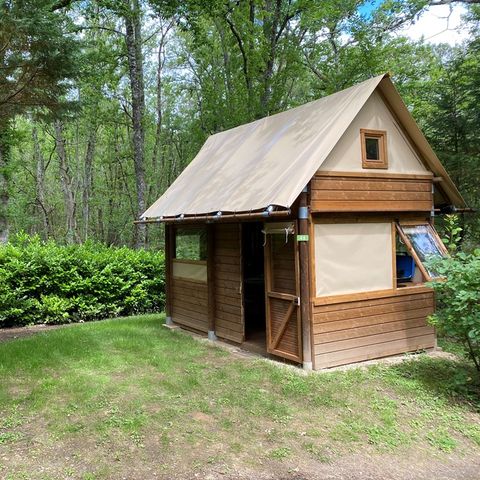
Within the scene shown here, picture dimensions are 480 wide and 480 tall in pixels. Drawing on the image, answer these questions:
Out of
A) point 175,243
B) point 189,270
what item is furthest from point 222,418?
point 175,243

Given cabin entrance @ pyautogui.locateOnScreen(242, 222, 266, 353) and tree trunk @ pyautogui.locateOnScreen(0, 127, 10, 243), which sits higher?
tree trunk @ pyautogui.locateOnScreen(0, 127, 10, 243)

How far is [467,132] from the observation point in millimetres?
10758

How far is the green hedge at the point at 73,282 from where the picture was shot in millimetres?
10164

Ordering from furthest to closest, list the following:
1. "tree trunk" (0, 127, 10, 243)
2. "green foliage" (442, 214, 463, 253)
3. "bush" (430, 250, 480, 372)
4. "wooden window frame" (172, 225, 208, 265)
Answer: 1. "tree trunk" (0, 127, 10, 243)
2. "wooden window frame" (172, 225, 208, 265)
3. "green foliage" (442, 214, 463, 253)
4. "bush" (430, 250, 480, 372)

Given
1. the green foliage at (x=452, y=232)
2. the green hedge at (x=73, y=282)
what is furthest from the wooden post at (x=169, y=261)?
the green foliage at (x=452, y=232)

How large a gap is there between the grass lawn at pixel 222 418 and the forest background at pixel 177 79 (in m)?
4.88

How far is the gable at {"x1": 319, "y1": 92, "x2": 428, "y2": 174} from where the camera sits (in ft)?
22.0

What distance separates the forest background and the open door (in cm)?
436

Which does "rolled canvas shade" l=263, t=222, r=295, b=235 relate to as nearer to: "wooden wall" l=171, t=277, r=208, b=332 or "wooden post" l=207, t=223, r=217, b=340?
"wooden post" l=207, t=223, r=217, b=340

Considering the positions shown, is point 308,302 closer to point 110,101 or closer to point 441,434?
point 441,434

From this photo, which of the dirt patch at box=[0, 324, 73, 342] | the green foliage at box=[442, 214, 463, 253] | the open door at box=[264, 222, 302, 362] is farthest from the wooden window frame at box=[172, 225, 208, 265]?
the green foliage at box=[442, 214, 463, 253]

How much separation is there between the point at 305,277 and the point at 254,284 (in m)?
3.43

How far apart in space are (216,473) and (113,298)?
827cm

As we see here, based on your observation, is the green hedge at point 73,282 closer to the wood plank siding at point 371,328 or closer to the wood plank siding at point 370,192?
the wood plank siding at point 371,328
